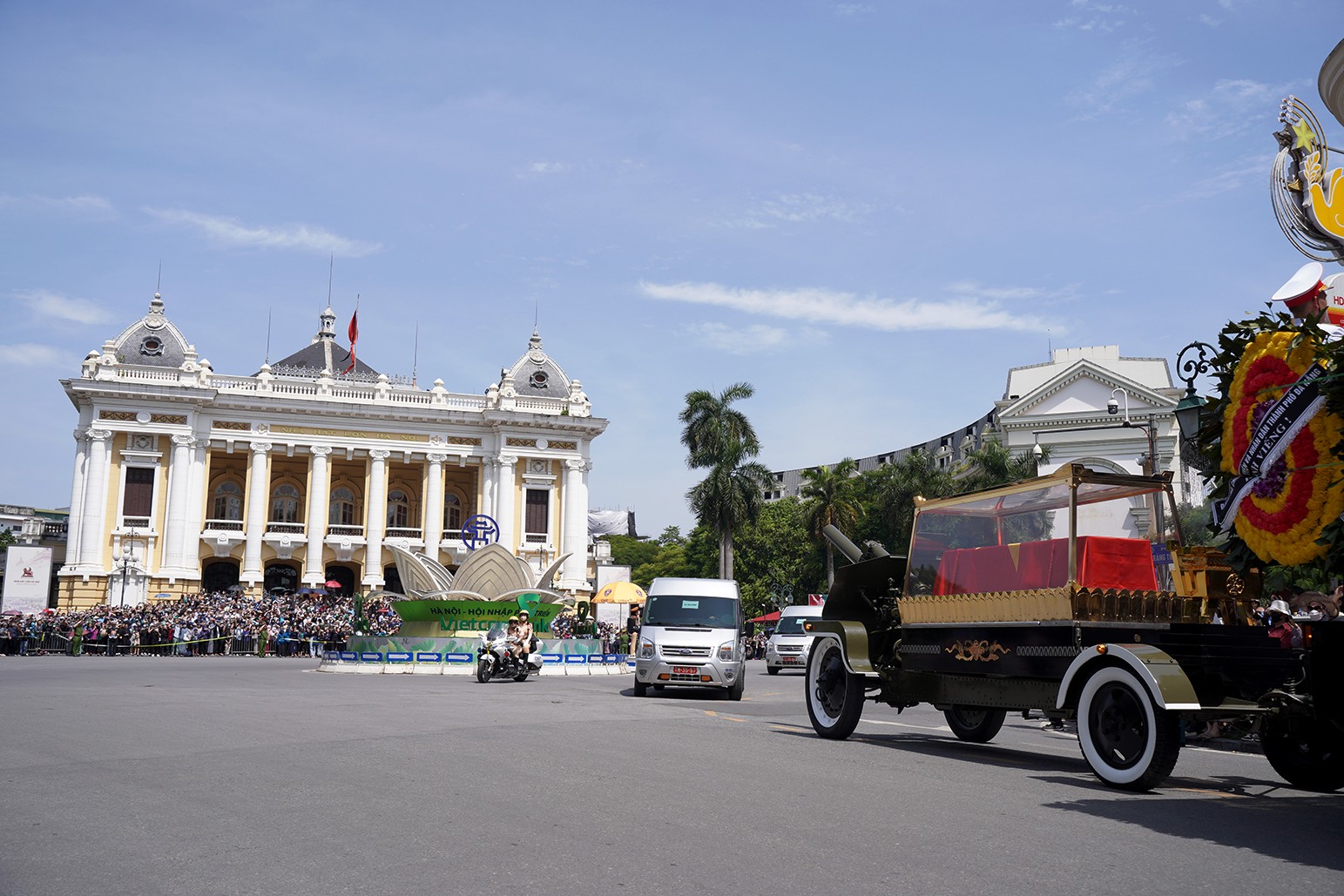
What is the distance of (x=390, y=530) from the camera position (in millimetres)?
66875

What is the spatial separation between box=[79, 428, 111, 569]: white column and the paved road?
50564mm

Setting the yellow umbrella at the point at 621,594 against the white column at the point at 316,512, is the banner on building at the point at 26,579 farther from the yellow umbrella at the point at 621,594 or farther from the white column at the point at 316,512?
the yellow umbrella at the point at 621,594

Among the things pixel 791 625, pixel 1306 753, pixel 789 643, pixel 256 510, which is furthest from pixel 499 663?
pixel 256 510

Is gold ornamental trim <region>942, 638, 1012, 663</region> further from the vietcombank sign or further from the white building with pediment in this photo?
the white building with pediment

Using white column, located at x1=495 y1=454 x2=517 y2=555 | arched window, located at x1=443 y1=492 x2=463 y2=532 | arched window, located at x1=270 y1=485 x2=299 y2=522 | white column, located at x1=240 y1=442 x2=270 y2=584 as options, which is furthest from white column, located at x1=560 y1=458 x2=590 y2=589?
white column, located at x1=240 y1=442 x2=270 y2=584

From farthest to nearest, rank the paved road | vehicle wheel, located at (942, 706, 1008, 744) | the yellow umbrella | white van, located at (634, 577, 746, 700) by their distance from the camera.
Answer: the yellow umbrella, white van, located at (634, 577, 746, 700), vehicle wheel, located at (942, 706, 1008, 744), the paved road

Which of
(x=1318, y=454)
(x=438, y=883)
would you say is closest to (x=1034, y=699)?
(x=1318, y=454)

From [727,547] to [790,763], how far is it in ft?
149

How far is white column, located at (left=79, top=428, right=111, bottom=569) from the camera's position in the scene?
2315 inches

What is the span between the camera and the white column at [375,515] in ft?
212

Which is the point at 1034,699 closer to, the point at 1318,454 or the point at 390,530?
the point at 1318,454

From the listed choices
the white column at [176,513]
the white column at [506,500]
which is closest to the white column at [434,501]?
the white column at [506,500]

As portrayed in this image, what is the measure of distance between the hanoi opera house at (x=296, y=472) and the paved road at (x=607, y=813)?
50.8 meters

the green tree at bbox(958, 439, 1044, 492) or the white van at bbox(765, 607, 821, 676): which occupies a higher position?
the green tree at bbox(958, 439, 1044, 492)
